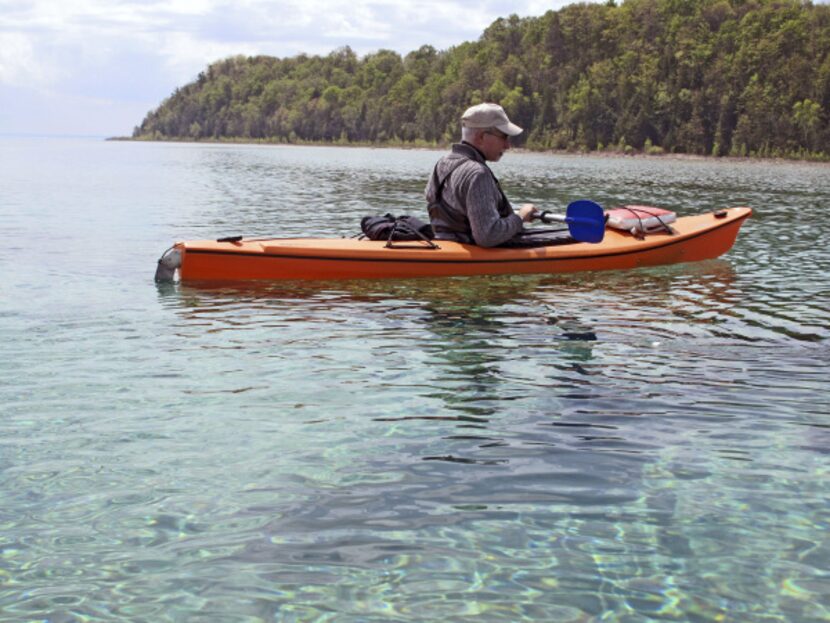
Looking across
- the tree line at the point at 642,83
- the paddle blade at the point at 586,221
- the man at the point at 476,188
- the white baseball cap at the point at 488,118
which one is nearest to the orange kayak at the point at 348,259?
the paddle blade at the point at 586,221

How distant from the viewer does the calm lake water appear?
3.41 meters

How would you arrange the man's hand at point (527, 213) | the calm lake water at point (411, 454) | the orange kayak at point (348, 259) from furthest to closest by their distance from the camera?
the man's hand at point (527, 213), the orange kayak at point (348, 259), the calm lake water at point (411, 454)

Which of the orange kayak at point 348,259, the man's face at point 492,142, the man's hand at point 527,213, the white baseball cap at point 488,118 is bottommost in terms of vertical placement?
the orange kayak at point 348,259

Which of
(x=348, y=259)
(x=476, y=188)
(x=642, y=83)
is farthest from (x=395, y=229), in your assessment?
(x=642, y=83)

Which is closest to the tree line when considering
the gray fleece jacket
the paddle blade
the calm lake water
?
the paddle blade

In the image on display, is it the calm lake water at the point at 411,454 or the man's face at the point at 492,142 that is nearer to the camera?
the calm lake water at the point at 411,454

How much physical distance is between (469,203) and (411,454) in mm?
5107

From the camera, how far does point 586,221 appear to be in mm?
10406

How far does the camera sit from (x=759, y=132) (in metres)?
108

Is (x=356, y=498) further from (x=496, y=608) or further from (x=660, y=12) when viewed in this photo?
(x=660, y=12)

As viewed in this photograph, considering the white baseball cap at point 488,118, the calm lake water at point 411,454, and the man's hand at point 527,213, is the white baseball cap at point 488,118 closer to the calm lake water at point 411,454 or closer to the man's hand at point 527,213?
the man's hand at point 527,213

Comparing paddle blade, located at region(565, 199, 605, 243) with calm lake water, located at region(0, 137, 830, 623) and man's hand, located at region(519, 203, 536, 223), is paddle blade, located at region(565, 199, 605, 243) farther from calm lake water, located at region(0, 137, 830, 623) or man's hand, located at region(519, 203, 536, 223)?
calm lake water, located at region(0, 137, 830, 623)

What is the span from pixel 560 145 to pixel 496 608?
130 m

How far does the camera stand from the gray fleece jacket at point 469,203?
9.33 meters
